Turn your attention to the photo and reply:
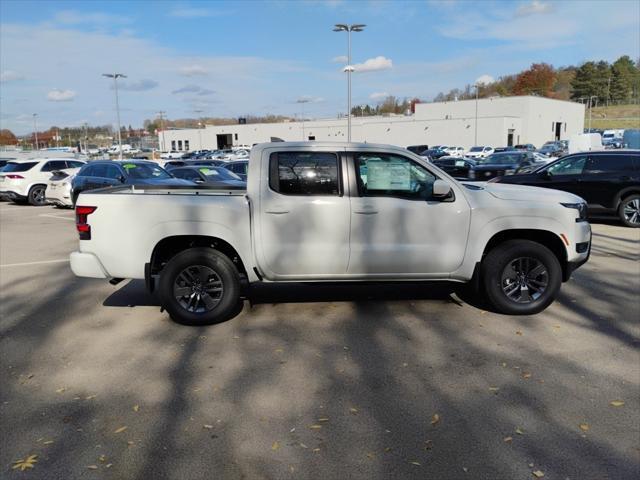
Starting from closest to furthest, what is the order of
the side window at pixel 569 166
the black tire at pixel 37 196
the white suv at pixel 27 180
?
the side window at pixel 569 166, the white suv at pixel 27 180, the black tire at pixel 37 196

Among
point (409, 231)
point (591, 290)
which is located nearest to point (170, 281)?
point (409, 231)

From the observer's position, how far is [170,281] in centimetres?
558

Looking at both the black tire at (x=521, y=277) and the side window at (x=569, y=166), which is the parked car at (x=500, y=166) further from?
the black tire at (x=521, y=277)

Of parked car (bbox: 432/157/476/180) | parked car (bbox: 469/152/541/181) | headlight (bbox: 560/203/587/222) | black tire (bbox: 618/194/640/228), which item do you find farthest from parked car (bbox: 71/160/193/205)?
headlight (bbox: 560/203/587/222)

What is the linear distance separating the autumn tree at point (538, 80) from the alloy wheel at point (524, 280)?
137m

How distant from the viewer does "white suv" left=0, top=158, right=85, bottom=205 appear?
19.7 m

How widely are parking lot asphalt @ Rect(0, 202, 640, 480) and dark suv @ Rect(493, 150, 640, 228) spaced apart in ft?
21.2

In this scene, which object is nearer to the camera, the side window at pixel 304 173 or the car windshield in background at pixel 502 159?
the side window at pixel 304 173

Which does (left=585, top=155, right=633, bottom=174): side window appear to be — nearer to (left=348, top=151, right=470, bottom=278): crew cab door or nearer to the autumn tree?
(left=348, top=151, right=470, bottom=278): crew cab door

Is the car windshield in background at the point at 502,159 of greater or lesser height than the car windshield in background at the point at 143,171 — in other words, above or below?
below

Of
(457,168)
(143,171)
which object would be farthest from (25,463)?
(457,168)

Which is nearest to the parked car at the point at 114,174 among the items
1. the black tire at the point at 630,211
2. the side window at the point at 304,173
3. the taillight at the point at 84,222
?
the taillight at the point at 84,222

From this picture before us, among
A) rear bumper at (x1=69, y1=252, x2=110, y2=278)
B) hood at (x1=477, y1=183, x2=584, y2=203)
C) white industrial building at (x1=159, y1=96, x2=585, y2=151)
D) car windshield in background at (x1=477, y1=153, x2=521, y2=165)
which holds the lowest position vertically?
rear bumper at (x1=69, y1=252, x2=110, y2=278)

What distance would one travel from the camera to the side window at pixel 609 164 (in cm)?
1248
